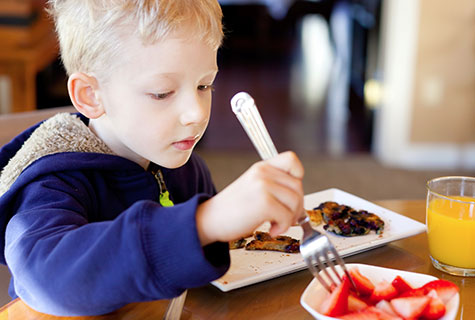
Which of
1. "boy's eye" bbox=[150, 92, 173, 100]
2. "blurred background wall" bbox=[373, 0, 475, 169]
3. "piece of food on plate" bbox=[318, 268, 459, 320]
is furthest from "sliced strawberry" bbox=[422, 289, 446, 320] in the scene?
"blurred background wall" bbox=[373, 0, 475, 169]

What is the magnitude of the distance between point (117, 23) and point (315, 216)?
541 millimetres

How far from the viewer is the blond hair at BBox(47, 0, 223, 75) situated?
0.81 meters

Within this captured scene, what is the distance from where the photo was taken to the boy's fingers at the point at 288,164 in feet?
2.25

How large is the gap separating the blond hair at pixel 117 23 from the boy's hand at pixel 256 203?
0.90ft

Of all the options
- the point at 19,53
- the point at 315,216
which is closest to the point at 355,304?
the point at 315,216

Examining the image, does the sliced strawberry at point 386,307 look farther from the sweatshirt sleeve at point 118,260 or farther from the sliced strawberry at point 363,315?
the sweatshirt sleeve at point 118,260

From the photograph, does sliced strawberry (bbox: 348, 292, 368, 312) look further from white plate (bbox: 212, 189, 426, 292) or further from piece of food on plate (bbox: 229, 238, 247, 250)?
piece of food on plate (bbox: 229, 238, 247, 250)

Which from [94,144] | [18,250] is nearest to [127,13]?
[94,144]

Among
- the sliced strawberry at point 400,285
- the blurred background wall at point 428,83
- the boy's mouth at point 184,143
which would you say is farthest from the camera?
the blurred background wall at point 428,83

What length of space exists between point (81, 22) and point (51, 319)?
45 centimetres

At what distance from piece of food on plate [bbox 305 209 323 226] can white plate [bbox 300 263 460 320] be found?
0.28 meters

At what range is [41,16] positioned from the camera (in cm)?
393

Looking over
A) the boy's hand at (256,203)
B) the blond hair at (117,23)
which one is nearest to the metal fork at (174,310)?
the boy's hand at (256,203)

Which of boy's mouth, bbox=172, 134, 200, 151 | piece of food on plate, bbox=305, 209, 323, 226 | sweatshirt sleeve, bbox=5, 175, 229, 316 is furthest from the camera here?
piece of food on plate, bbox=305, 209, 323, 226
